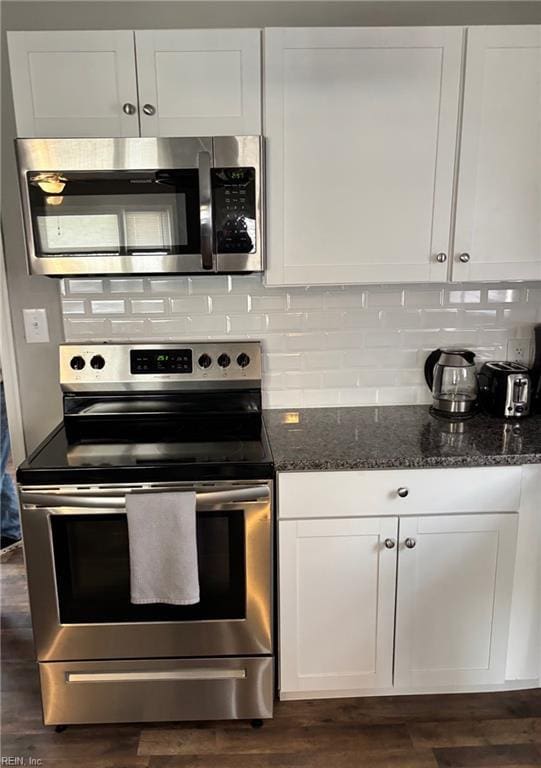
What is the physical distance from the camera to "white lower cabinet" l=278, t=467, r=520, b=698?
5.70ft

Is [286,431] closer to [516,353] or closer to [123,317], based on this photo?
[123,317]

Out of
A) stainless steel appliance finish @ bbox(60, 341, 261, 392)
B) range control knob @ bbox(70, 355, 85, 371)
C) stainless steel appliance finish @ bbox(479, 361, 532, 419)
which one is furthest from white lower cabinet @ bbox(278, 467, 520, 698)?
range control knob @ bbox(70, 355, 85, 371)

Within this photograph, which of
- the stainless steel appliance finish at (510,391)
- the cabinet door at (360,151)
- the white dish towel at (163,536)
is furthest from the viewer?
the stainless steel appliance finish at (510,391)

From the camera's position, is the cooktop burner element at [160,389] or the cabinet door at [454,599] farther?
the cooktop burner element at [160,389]

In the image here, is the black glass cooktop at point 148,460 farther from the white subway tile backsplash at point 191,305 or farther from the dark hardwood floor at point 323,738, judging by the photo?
the dark hardwood floor at point 323,738

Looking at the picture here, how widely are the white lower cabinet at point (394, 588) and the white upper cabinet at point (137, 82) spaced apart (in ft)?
3.85

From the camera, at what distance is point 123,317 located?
217 cm

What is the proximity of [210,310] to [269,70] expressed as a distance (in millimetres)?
847

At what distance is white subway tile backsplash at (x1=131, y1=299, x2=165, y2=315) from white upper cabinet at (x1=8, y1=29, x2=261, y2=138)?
0.61m

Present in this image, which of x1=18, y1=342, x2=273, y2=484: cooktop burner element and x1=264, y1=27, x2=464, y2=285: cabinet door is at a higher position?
x1=264, y1=27, x2=464, y2=285: cabinet door

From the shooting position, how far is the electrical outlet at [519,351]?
88.5 inches

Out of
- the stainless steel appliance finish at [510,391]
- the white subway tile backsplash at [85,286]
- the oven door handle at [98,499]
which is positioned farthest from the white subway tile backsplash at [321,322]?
the oven door handle at [98,499]

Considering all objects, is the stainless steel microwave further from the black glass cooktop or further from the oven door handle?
the oven door handle

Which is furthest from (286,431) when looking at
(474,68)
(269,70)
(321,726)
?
(474,68)
